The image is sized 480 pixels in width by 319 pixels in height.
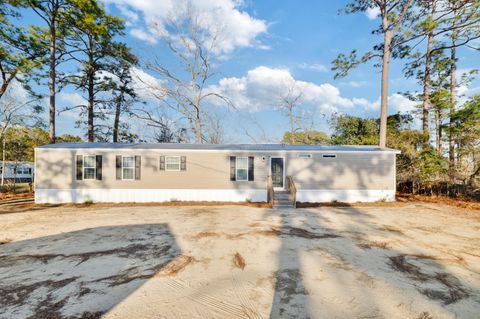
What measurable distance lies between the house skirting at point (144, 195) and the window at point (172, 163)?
116cm

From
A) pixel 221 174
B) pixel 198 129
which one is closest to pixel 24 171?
pixel 198 129

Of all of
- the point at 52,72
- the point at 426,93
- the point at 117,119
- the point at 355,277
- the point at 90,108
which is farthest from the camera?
the point at 117,119

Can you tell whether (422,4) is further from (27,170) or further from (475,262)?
(27,170)

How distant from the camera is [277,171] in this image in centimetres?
1189

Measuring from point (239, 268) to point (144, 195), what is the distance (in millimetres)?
8914

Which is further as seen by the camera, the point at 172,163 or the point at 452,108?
the point at 452,108

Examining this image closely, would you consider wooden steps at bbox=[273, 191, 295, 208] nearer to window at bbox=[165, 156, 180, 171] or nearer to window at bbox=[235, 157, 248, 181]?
window at bbox=[235, 157, 248, 181]

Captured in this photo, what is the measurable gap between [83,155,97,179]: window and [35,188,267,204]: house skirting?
75cm

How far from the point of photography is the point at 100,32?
15.6m

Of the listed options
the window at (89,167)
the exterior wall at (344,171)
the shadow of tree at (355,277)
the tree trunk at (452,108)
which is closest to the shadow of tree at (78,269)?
the shadow of tree at (355,277)

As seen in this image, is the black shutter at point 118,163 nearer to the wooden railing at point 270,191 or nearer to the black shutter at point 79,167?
the black shutter at point 79,167

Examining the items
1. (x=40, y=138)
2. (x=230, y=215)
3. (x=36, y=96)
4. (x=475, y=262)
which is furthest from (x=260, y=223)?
(x=40, y=138)

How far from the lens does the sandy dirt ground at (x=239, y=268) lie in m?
3.02

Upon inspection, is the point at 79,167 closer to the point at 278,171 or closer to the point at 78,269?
the point at 78,269
